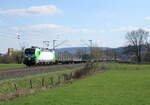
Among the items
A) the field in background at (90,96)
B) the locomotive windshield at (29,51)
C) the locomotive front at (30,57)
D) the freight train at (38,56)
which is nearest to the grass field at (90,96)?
the field in background at (90,96)

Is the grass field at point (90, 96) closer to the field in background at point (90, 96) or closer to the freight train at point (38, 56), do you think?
the field in background at point (90, 96)

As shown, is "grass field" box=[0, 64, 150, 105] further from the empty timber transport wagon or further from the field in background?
the empty timber transport wagon

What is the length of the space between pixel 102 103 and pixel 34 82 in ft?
51.1

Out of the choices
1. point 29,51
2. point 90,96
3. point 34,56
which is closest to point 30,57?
point 34,56

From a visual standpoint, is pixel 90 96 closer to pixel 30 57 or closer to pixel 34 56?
pixel 34 56

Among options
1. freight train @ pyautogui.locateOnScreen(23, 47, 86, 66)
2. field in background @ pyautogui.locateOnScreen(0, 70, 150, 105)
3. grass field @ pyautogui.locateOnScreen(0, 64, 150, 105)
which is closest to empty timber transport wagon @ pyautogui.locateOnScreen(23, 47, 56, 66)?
freight train @ pyautogui.locateOnScreen(23, 47, 86, 66)

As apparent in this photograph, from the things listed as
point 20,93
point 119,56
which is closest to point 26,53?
point 20,93

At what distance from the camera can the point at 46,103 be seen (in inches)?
641

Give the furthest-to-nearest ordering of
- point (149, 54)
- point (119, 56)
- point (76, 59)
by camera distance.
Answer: point (119, 56) < point (149, 54) < point (76, 59)

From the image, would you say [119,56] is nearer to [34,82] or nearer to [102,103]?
[34,82]

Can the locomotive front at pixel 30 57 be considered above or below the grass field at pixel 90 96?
above

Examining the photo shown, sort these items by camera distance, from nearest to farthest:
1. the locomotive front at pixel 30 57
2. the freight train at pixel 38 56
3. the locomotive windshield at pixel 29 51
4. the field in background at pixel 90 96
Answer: the field in background at pixel 90 96 < the locomotive front at pixel 30 57 < the freight train at pixel 38 56 < the locomotive windshield at pixel 29 51

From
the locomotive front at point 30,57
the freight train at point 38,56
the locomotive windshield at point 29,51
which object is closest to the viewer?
the locomotive front at point 30,57

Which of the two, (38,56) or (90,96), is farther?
(38,56)
